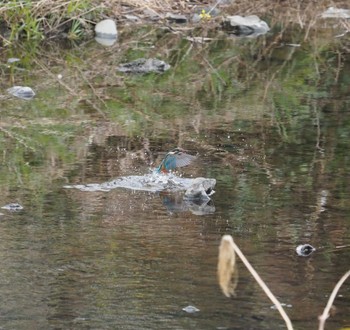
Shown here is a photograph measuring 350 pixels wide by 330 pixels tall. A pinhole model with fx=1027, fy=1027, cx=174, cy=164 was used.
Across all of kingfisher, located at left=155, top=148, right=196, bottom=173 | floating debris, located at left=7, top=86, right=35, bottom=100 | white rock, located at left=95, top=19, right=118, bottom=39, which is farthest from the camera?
white rock, located at left=95, top=19, right=118, bottom=39

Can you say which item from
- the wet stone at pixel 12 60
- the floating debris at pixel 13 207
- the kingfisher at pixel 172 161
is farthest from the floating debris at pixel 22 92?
the floating debris at pixel 13 207

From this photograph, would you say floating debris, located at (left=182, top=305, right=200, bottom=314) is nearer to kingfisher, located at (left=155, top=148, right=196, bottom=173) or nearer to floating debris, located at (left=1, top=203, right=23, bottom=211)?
floating debris, located at (left=1, top=203, right=23, bottom=211)

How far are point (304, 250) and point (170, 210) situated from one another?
86 centimetres

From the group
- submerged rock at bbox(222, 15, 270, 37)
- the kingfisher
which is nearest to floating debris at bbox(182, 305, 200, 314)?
the kingfisher

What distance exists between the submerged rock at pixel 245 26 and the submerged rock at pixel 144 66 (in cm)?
229

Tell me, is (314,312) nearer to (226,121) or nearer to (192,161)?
(192,161)

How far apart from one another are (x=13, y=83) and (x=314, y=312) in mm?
4797

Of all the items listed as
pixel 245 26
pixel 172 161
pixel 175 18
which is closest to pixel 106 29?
pixel 175 18

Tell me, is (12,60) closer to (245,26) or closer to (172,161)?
(245,26)

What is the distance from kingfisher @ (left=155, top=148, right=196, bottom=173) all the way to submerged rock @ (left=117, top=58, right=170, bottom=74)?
10.2ft

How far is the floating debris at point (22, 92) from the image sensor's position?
730cm

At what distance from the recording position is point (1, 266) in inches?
152

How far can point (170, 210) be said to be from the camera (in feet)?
15.6

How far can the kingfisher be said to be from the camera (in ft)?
17.3
